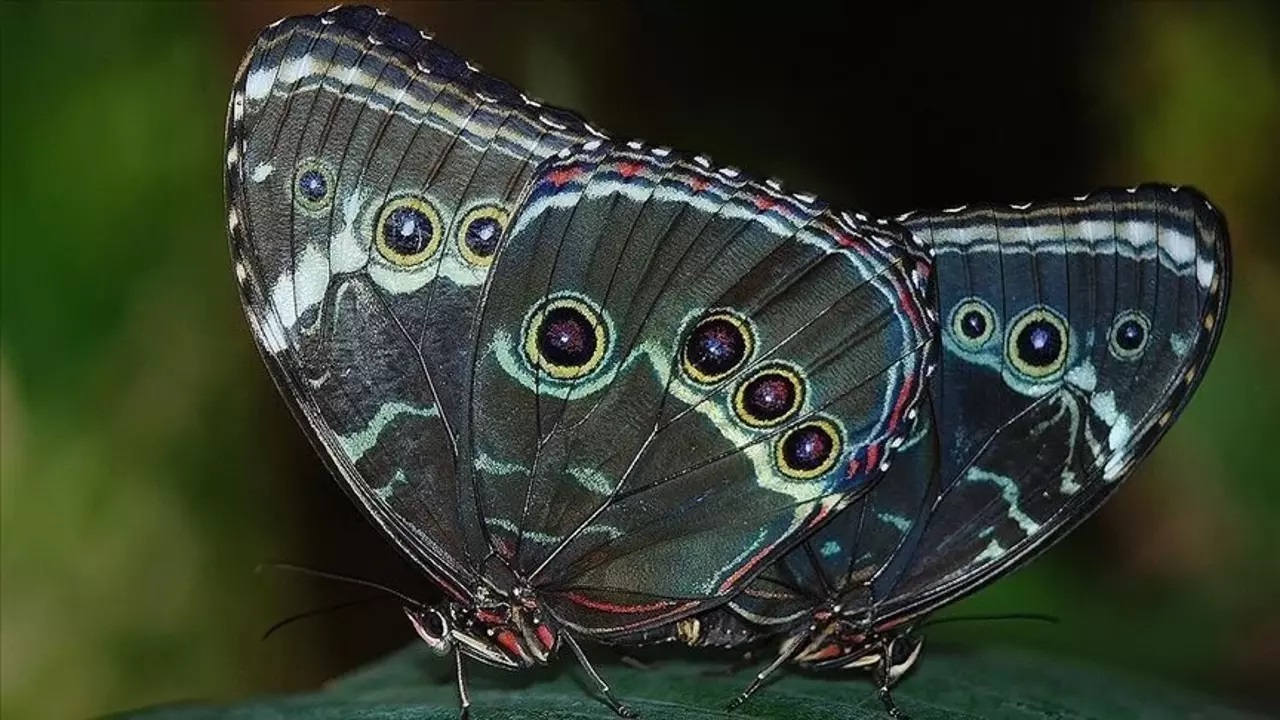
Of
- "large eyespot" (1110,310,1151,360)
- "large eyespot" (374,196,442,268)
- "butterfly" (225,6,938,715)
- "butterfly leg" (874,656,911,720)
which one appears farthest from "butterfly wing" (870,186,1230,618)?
"large eyespot" (374,196,442,268)

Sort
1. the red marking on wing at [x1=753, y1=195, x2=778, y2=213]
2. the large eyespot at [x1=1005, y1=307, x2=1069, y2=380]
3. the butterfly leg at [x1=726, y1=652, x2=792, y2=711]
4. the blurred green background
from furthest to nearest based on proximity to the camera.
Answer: the blurred green background → the large eyespot at [x1=1005, y1=307, x2=1069, y2=380] → the red marking on wing at [x1=753, y1=195, x2=778, y2=213] → the butterfly leg at [x1=726, y1=652, x2=792, y2=711]

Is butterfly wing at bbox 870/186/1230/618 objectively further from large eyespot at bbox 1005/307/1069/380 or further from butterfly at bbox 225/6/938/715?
butterfly at bbox 225/6/938/715

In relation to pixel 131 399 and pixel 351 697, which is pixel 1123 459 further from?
pixel 131 399

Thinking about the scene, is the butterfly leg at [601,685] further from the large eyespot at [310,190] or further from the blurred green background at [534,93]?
the blurred green background at [534,93]

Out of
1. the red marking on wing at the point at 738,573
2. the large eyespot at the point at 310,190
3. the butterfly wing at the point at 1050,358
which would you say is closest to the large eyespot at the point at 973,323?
the butterfly wing at the point at 1050,358

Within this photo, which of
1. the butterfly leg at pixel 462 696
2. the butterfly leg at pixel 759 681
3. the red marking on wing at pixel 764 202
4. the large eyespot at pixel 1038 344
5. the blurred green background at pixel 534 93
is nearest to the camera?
the butterfly leg at pixel 462 696

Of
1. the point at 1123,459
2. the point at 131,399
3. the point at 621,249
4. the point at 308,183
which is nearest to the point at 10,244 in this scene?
the point at 131,399

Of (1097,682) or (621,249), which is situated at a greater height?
(621,249)
